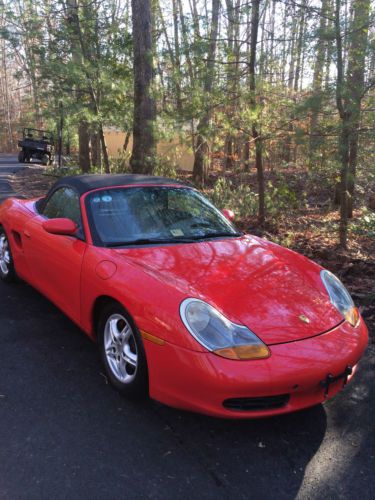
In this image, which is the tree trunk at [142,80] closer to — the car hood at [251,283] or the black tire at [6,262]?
the black tire at [6,262]

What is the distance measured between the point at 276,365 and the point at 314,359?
10.0 inches

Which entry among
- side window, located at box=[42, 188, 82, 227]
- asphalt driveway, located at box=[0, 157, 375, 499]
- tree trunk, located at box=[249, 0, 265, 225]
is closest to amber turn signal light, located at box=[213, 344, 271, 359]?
asphalt driveway, located at box=[0, 157, 375, 499]

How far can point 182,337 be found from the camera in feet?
8.16

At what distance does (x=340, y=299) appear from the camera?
316 cm

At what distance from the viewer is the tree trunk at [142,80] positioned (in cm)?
932

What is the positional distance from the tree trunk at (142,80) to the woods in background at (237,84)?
0.07ft

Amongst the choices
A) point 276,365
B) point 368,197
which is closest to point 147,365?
point 276,365

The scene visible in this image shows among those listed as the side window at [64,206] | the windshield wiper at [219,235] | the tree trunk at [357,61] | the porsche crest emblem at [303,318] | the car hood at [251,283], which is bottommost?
the porsche crest emblem at [303,318]

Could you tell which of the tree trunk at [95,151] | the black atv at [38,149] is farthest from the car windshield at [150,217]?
the black atv at [38,149]

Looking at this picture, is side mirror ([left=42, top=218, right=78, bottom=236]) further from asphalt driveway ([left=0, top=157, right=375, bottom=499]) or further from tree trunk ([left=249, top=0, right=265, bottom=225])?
tree trunk ([left=249, top=0, right=265, bottom=225])

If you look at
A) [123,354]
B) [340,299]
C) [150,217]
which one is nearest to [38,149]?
[150,217]

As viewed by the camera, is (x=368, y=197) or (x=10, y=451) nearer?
(x=10, y=451)

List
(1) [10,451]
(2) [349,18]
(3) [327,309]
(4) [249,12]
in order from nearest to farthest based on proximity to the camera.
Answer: (1) [10,451] < (3) [327,309] < (2) [349,18] < (4) [249,12]

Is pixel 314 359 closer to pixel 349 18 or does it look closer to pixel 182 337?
pixel 182 337
